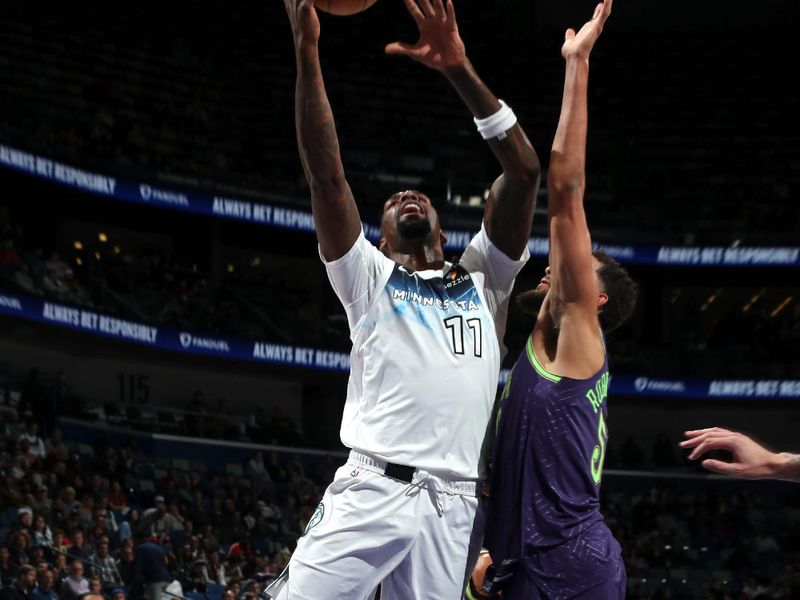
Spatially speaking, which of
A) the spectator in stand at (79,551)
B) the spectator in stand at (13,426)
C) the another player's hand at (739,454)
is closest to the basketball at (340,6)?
the another player's hand at (739,454)

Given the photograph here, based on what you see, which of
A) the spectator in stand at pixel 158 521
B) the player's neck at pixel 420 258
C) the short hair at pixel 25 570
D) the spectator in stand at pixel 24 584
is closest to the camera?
the player's neck at pixel 420 258

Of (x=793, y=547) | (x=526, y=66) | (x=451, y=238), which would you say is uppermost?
(x=526, y=66)

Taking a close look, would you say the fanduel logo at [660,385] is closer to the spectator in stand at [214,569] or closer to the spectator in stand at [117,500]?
the spectator in stand at [117,500]

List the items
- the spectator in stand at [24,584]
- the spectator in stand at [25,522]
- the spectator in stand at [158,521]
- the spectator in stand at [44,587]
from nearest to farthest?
the spectator in stand at [24,584] → the spectator in stand at [44,587] → the spectator in stand at [25,522] → the spectator in stand at [158,521]

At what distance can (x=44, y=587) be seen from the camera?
36.7ft

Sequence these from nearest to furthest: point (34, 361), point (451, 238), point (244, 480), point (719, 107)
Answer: point (244, 480) → point (34, 361) → point (451, 238) → point (719, 107)

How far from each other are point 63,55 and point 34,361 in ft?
18.4

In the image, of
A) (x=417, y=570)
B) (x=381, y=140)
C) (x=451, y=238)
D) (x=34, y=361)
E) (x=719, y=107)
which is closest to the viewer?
(x=417, y=570)

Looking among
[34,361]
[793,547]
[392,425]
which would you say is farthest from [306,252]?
[392,425]

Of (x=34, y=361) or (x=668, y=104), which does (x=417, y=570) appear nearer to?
(x=34, y=361)

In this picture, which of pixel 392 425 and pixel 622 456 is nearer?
pixel 392 425

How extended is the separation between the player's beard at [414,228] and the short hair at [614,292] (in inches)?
25.9

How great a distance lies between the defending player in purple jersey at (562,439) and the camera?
3.82 m

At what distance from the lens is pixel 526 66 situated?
2781 cm
